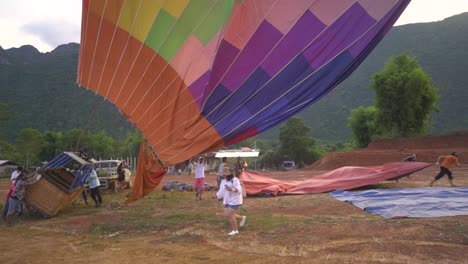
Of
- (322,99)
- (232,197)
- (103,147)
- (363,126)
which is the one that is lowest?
(232,197)

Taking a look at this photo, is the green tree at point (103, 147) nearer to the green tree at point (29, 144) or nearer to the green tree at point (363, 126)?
the green tree at point (29, 144)

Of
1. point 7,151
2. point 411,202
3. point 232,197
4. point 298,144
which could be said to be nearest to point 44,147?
point 7,151

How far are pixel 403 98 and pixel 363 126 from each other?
30.2 feet

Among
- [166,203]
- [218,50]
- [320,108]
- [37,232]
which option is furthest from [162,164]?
[320,108]

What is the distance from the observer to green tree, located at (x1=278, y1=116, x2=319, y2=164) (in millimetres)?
48156

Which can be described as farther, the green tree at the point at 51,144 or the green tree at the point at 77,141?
the green tree at the point at 51,144

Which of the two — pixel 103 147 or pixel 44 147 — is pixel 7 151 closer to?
pixel 44 147

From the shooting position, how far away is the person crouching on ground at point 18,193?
10.1 metres

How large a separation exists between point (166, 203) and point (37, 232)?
4313 mm

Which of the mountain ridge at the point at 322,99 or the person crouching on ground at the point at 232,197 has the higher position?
the mountain ridge at the point at 322,99

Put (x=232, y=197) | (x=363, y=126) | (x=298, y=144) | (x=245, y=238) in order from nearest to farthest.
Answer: (x=245, y=238) → (x=232, y=197) → (x=363, y=126) → (x=298, y=144)

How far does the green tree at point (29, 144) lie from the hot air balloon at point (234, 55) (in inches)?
1838

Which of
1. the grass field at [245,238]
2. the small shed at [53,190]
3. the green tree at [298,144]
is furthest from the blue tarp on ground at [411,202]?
the green tree at [298,144]

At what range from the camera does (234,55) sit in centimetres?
661
